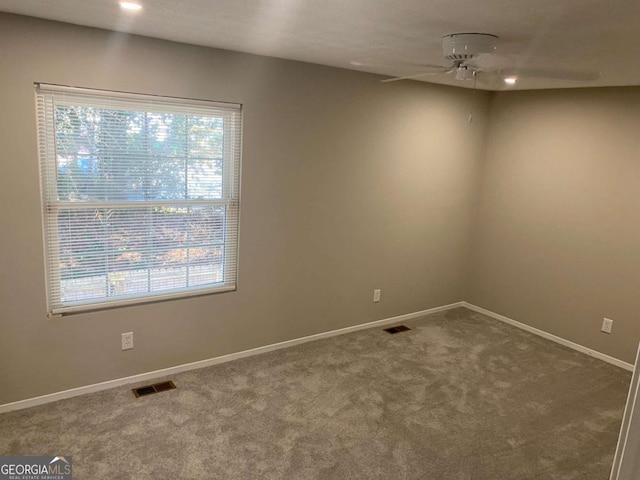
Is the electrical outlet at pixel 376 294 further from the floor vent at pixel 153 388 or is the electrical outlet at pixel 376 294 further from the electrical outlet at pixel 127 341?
the electrical outlet at pixel 127 341

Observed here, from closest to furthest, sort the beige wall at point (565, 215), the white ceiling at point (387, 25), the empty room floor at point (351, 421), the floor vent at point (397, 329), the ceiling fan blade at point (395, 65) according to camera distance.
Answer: the white ceiling at point (387, 25)
the empty room floor at point (351, 421)
the ceiling fan blade at point (395, 65)
the beige wall at point (565, 215)
the floor vent at point (397, 329)

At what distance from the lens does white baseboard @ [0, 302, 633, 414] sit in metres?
2.84

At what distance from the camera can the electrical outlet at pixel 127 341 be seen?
3057 mm

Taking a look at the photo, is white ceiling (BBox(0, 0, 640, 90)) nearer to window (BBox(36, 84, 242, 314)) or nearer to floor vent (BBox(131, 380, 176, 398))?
window (BBox(36, 84, 242, 314))

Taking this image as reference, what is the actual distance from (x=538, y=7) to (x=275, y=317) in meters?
2.79

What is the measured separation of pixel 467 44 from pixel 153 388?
2.85 m

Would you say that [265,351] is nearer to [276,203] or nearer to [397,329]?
[276,203]

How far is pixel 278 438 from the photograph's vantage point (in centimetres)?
263

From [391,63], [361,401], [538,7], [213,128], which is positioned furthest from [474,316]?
[538,7]

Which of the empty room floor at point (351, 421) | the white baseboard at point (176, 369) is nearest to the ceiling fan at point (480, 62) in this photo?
the empty room floor at point (351, 421)

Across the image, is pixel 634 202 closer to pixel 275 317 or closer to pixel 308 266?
pixel 308 266

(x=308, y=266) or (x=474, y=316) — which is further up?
(x=308, y=266)

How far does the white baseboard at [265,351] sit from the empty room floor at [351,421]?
0.06 m

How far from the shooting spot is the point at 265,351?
146 inches
